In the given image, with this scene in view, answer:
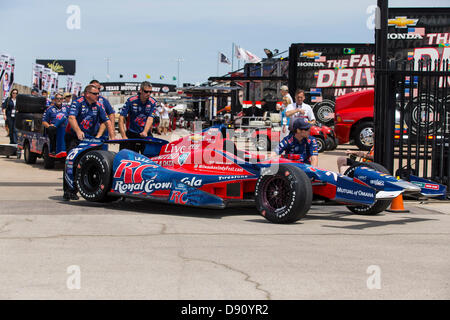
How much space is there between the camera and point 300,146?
27.1 feet

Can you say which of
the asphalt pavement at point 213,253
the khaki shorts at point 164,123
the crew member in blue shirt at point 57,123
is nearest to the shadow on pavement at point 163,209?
the asphalt pavement at point 213,253

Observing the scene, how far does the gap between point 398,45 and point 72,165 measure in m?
12.9

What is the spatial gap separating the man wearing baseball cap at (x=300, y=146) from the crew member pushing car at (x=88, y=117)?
8.41 ft

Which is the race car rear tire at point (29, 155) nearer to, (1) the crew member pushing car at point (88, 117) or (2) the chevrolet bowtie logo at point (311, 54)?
(1) the crew member pushing car at point (88, 117)

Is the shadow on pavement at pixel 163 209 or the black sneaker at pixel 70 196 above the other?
the black sneaker at pixel 70 196

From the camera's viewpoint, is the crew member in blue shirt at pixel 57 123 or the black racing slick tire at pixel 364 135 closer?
the crew member in blue shirt at pixel 57 123

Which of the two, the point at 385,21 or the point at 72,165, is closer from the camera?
the point at 72,165

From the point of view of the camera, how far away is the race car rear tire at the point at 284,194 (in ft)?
22.2

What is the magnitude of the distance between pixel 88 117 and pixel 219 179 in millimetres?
2772

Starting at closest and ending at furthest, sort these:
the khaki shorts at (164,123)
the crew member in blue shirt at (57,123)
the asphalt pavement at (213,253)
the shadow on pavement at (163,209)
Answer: the asphalt pavement at (213,253), the shadow on pavement at (163,209), the crew member in blue shirt at (57,123), the khaki shorts at (164,123)

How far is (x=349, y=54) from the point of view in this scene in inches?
858

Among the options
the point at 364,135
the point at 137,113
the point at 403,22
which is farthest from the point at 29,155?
the point at 403,22
